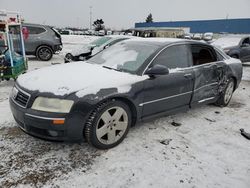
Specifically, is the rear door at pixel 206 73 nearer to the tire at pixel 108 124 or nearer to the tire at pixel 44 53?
the tire at pixel 108 124

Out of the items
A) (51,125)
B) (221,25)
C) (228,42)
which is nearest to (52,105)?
(51,125)

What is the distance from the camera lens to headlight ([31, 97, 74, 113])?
2641 millimetres

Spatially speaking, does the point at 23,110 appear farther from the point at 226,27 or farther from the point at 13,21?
the point at 226,27

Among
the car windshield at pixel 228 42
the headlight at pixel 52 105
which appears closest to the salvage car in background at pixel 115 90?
the headlight at pixel 52 105

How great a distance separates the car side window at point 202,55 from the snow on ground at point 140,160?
49.6 inches

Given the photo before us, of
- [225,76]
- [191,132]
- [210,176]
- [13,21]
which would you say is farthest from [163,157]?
[13,21]

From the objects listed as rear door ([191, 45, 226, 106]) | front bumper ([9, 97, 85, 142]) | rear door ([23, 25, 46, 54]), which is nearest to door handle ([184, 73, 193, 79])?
rear door ([191, 45, 226, 106])

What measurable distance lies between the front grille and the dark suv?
854cm

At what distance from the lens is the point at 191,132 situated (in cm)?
377

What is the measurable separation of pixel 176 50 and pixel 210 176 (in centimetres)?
216

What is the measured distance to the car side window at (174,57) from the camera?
363 cm

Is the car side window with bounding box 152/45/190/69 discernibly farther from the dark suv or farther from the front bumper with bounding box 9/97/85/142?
the dark suv

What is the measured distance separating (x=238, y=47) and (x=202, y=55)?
24.9 feet

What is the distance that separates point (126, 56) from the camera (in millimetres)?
3758
